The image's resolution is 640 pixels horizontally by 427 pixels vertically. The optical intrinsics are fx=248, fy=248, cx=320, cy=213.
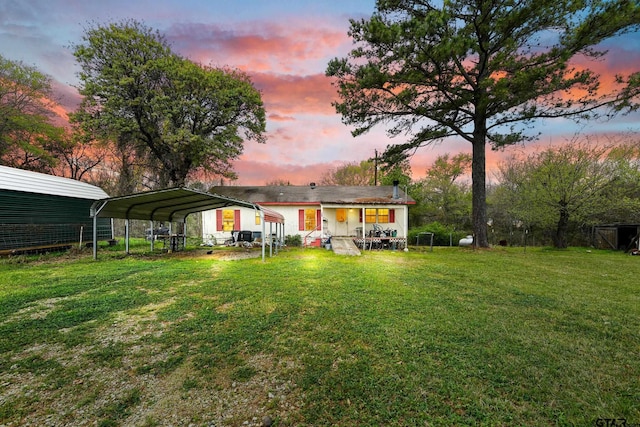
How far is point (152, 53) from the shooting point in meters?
15.4

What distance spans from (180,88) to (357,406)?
1817cm

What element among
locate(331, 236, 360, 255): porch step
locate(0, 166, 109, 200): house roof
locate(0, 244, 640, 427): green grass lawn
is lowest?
locate(0, 244, 640, 427): green grass lawn

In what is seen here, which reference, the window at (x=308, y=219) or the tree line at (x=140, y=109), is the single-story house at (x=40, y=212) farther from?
the window at (x=308, y=219)

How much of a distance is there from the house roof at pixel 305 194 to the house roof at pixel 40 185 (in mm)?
7076

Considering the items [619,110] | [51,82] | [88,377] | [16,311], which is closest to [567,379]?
[88,377]

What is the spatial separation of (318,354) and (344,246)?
32.4 ft

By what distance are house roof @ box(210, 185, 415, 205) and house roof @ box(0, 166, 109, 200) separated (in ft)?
23.2

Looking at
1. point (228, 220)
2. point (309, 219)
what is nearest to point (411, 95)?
point (309, 219)

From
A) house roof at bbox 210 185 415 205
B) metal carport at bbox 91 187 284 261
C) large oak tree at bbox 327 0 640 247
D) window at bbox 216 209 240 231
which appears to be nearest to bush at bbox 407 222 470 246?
house roof at bbox 210 185 415 205

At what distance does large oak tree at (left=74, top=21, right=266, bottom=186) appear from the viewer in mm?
14461

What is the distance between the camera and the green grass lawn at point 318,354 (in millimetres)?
2047

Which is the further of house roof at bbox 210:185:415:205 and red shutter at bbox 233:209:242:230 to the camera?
house roof at bbox 210:185:415:205

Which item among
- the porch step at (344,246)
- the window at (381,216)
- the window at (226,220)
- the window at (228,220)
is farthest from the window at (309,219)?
the window at (228,220)

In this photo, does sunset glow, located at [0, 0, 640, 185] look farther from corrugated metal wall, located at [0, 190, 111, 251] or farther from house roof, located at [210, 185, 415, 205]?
corrugated metal wall, located at [0, 190, 111, 251]
